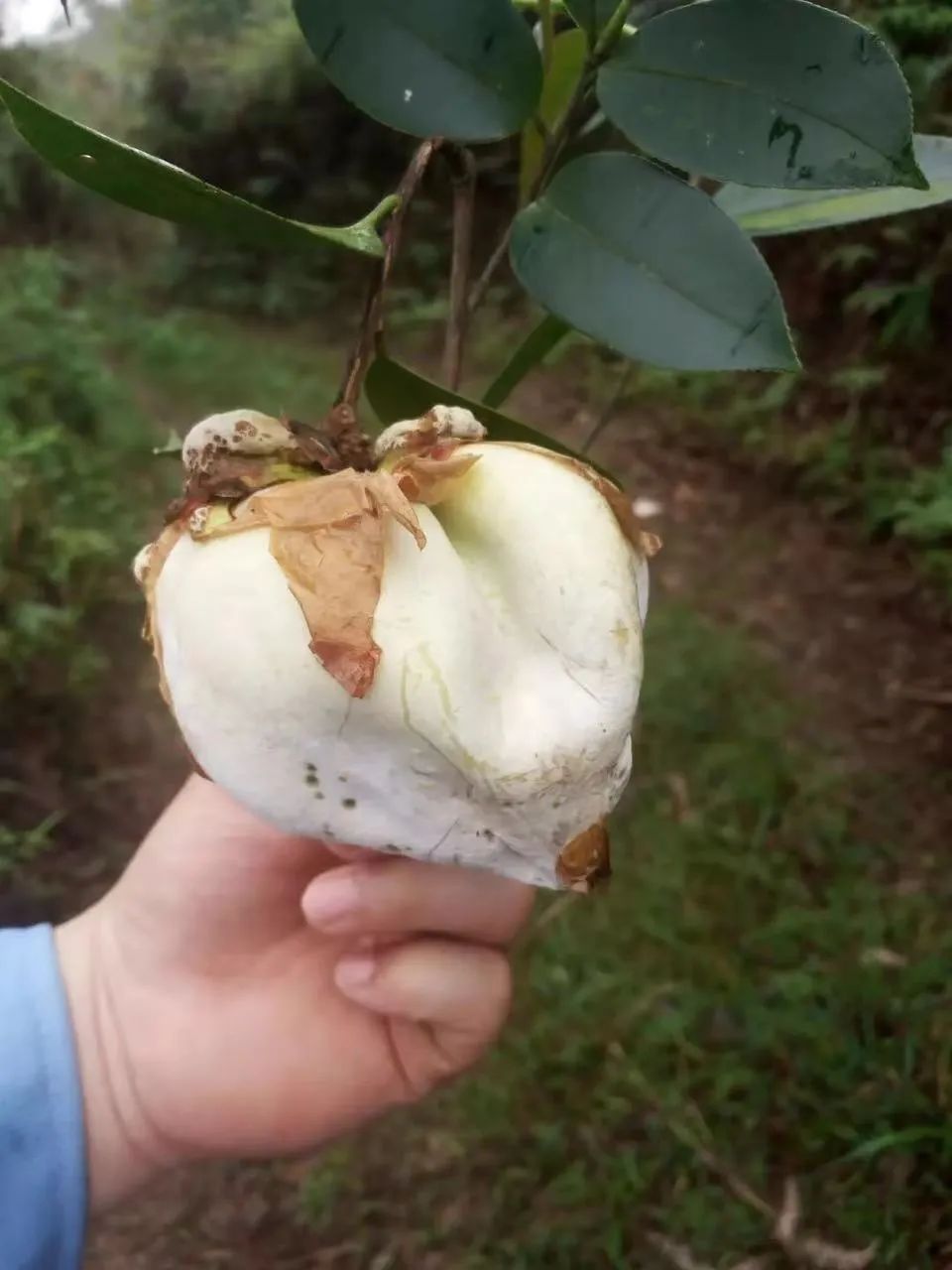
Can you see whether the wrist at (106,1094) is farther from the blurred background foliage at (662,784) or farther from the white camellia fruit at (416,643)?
the blurred background foliage at (662,784)

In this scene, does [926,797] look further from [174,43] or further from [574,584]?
[174,43]

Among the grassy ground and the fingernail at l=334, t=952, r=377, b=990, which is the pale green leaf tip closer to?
the fingernail at l=334, t=952, r=377, b=990

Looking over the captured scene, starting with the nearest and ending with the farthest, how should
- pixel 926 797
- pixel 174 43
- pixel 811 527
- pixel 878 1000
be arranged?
pixel 878 1000
pixel 926 797
pixel 811 527
pixel 174 43

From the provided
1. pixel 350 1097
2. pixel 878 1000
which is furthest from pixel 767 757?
pixel 350 1097

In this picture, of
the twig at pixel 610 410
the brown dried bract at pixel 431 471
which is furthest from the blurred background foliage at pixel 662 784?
the brown dried bract at pixel 431 471

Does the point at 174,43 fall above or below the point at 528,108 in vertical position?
below

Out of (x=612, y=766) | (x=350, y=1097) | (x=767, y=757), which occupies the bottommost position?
(x=767, y=757)

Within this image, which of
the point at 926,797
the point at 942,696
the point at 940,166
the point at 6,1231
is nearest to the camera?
the point at 940,166
